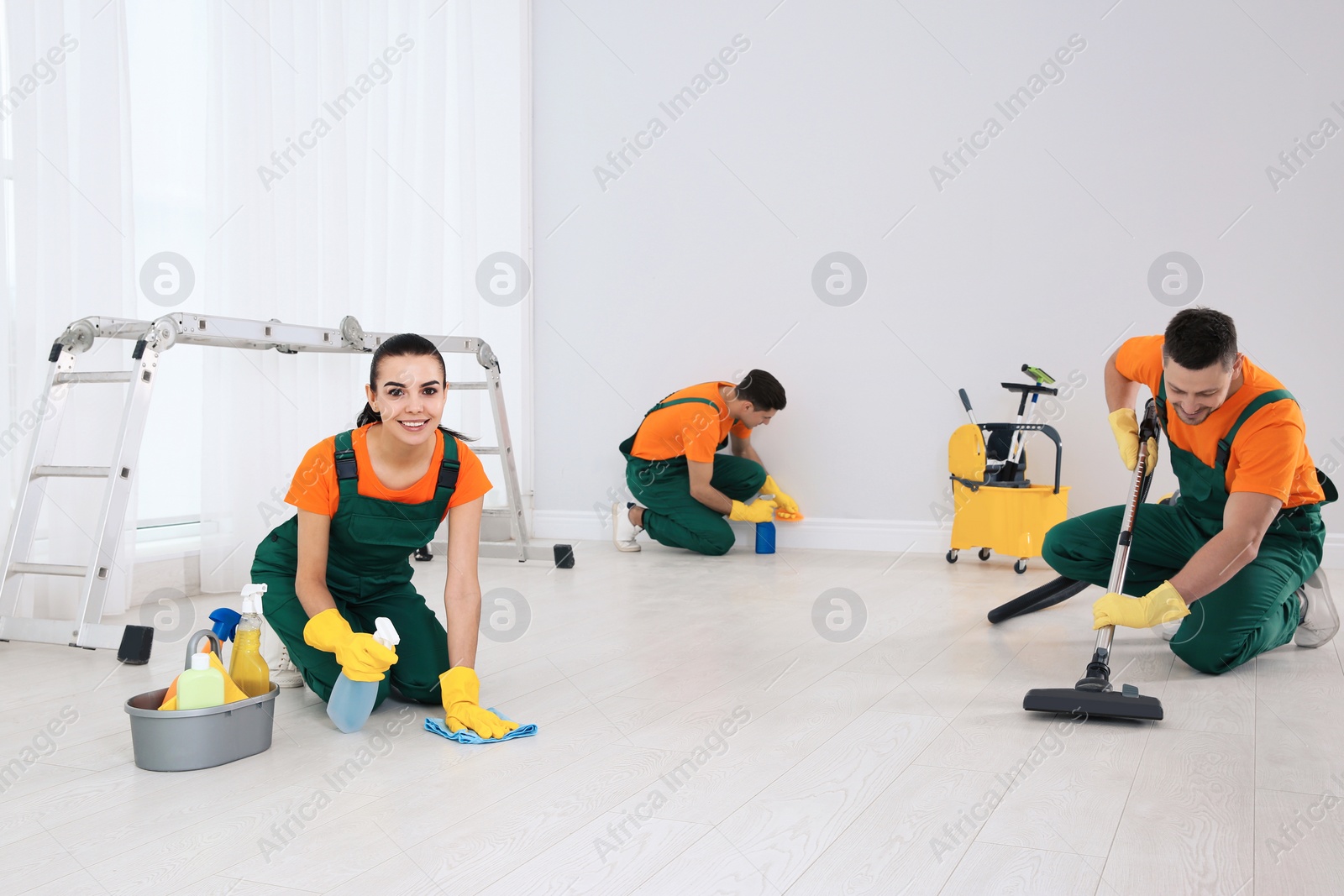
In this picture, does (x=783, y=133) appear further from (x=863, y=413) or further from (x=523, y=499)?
(x=523, y=499)

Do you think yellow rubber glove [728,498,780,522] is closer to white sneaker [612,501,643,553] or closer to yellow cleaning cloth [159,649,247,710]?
white sneaker [612,501,643,553]

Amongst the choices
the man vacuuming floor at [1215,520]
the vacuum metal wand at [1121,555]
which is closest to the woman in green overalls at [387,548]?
the vacuum metal wand at [1121,555]

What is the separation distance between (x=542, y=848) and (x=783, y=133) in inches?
150

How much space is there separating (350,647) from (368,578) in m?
0.37

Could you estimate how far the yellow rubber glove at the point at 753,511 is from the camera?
4.45m

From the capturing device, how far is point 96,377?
2559 millimetres

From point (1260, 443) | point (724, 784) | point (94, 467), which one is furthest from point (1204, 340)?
point (94, 467)

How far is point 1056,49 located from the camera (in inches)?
166

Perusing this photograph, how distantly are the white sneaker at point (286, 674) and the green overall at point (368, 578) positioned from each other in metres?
0.15

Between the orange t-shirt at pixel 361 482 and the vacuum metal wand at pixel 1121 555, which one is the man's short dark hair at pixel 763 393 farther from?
the orange t-shirt at pixel 361 482

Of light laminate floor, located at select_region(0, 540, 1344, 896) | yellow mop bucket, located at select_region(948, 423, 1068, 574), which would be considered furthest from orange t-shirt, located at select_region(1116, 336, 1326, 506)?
yellow mop bucket, located at select_region(948, 423, 1068, 574)

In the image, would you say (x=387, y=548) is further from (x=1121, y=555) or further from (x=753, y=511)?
(x=753, y=511)

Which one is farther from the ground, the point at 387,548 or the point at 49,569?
the point at 387,548

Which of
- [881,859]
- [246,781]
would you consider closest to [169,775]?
[246,781]
